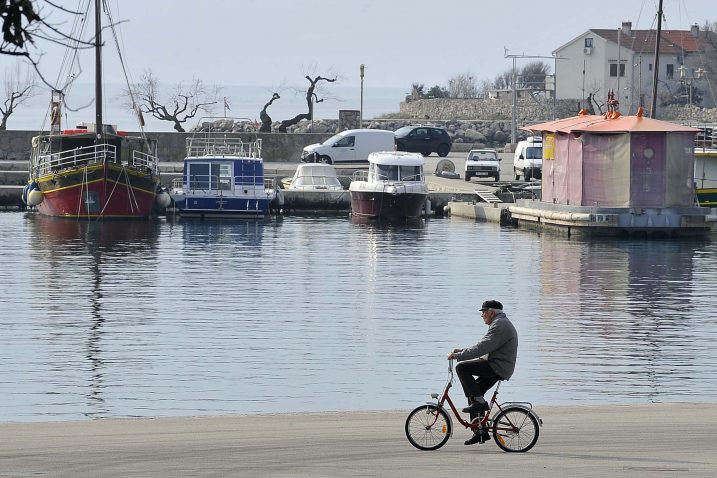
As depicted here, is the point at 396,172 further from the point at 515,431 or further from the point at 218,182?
the point at 515,431

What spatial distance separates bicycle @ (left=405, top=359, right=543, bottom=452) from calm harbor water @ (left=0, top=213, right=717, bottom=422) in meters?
4.90

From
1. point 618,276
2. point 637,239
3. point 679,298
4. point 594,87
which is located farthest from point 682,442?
point 594,87

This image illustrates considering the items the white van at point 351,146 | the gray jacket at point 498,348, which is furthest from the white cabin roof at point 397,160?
the gray jacket at point 498,348

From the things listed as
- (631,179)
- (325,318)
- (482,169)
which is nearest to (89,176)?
(482,169)

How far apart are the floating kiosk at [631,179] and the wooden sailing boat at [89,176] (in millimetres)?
17285

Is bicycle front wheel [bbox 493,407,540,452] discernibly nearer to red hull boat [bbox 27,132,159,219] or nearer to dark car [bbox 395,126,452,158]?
red hull boat [bbox 27,132,159,219]

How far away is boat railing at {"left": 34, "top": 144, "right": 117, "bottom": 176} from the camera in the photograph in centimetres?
5344

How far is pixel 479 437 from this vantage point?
1456cm

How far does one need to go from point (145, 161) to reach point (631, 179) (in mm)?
20620

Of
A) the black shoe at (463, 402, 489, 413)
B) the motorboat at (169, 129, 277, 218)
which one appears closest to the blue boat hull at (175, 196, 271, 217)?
the motorboat at (169, 129, 277, 218)

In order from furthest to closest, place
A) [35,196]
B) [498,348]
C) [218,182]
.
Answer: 1. [218,182]
2. [35,196]
3. [498,348]

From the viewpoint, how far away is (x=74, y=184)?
5403 centimetres

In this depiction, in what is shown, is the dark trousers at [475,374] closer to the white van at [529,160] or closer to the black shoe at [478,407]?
the black shoe at [478,407]

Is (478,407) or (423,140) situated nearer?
(478,407)
